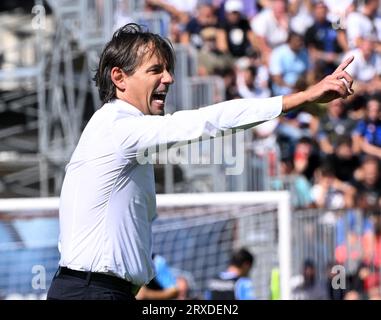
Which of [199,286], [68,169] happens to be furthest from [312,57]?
[68,169]

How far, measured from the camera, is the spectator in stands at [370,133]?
11742 millimetres

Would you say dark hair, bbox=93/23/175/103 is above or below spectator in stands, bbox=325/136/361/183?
above

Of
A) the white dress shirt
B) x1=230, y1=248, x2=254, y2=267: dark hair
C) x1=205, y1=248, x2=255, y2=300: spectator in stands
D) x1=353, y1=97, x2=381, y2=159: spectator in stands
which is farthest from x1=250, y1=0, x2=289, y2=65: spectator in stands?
the white dress shirt

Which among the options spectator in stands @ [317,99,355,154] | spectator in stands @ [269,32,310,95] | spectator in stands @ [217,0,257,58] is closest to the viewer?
spectator in stands @ [317,99,355,154]

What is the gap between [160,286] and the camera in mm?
9805

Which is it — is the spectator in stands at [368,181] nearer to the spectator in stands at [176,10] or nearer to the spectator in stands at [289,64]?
the spectator in stands at [289,64]

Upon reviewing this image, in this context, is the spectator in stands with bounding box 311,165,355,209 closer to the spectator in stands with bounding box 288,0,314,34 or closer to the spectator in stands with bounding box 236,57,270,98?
the spectator in stands with bounding box 236,57,270,98

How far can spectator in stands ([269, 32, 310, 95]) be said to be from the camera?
40.7ft

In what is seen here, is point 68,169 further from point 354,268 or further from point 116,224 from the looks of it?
point 354,268

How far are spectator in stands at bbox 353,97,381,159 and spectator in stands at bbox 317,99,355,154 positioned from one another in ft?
0.35

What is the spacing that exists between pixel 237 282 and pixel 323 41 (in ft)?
12.2

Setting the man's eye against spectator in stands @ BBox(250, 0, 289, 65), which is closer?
the man's eye

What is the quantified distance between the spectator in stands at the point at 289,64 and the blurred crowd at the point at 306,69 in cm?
1
